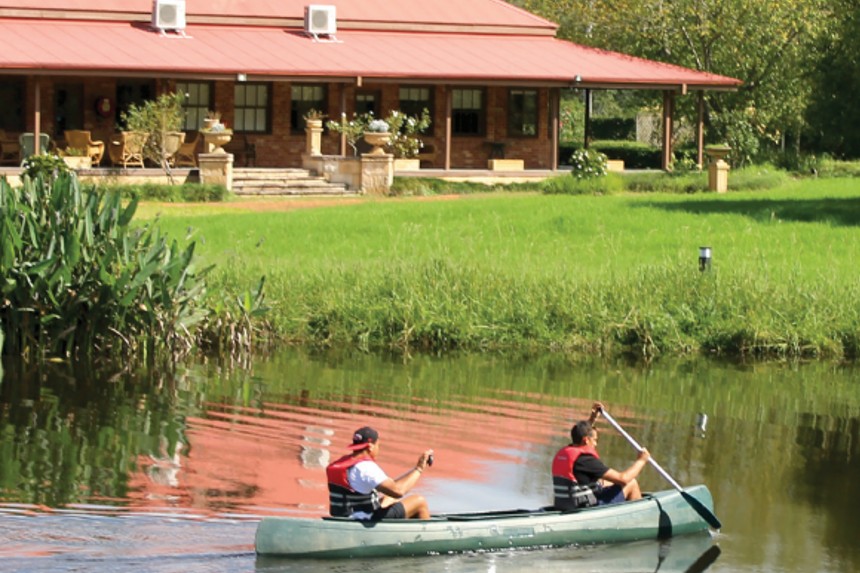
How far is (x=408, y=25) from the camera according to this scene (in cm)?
4556

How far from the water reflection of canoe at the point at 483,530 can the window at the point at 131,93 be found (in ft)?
94.6

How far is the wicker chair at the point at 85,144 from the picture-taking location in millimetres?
38719

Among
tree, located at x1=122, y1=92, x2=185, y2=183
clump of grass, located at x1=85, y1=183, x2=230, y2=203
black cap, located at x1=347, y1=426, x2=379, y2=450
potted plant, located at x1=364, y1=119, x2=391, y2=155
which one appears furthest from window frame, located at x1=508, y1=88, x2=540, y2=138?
black cap, located at x1=347, y1=426, x2=379, y2=450

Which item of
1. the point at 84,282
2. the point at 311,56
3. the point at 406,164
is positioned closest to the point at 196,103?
the point at 311,56

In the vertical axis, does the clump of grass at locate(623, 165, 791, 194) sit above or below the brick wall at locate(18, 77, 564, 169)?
below

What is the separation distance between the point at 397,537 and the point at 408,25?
3315cm

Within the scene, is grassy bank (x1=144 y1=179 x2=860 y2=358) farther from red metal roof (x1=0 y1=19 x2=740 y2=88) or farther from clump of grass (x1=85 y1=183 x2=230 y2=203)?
red metal roof (x1=0 y1=19 x2=740 y2=88)

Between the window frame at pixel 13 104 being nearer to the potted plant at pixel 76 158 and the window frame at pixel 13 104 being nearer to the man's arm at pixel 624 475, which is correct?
the potted plant at pixel 76 158

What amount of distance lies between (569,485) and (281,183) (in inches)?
1005

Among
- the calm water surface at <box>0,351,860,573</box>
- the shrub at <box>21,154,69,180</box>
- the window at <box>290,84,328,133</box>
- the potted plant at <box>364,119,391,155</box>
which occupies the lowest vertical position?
the calm water surface at <box>0,351,860,573</box>

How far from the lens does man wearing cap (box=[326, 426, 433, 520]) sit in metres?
13.4

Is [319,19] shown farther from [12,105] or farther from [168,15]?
[12,105]

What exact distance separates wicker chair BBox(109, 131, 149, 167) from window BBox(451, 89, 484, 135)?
28.7ft

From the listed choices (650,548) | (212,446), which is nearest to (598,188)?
(212,446)
